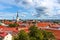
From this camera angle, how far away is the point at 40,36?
1331 inches

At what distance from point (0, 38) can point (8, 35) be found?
2.44 metres

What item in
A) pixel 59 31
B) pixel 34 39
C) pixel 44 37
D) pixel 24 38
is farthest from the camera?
pixel 59 31

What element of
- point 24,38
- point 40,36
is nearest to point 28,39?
point 24,38

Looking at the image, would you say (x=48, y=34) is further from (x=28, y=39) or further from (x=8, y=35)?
(x=8, y=35)

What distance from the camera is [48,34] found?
121 feet

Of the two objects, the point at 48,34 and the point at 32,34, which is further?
the point at 48,34

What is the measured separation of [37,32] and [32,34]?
931 millimetres

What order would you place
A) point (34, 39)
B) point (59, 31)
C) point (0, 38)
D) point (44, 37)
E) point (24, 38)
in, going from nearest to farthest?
point (24, 38), point (34, 39), point (44, 37), point (0, 38), point (59, 31)

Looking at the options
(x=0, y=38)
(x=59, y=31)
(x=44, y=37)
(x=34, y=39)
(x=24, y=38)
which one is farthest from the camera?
(x=59, y=31)

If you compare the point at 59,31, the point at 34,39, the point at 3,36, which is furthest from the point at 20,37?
the point at 59,31

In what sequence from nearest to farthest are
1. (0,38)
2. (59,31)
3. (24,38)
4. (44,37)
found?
(24,38) < (44,37) < (0,38) < (59,31)

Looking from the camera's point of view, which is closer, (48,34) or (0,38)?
(48,34)

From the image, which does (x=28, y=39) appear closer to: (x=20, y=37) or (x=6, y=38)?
(x=20, y=37)

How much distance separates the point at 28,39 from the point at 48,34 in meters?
6.69
